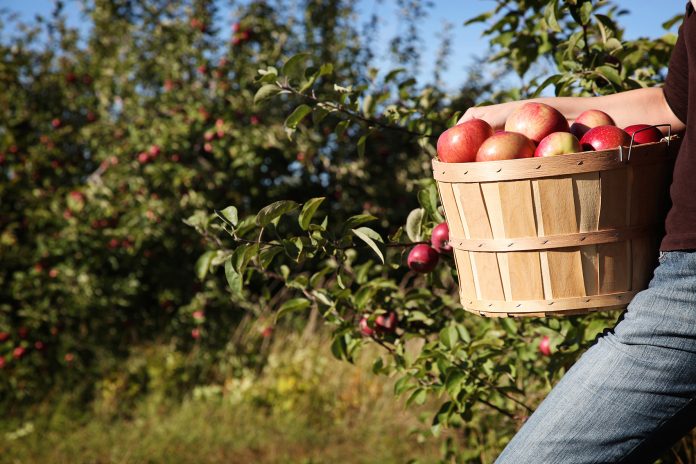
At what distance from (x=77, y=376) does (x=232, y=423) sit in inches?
48.7

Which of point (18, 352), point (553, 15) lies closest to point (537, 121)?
point (553, 15)

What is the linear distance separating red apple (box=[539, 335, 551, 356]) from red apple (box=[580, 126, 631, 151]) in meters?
0.89

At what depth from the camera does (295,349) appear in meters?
4.49

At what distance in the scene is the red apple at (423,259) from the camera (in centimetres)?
175

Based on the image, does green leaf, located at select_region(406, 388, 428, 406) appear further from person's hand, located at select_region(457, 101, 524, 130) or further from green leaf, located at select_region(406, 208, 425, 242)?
person's hand, located at select_region(457, 101, 524, 130)

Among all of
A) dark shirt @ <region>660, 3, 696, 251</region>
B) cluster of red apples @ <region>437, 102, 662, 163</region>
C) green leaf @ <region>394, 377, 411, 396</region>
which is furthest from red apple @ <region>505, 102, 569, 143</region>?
green leaf @ <region>394, 377, 411, 396</region>

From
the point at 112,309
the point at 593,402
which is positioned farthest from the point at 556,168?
the point at 112,309

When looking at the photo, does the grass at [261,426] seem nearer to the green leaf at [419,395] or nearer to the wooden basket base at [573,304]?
the green leaf at [419,395]

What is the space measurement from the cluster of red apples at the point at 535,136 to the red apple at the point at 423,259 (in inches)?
16.7

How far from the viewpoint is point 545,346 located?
2.03m

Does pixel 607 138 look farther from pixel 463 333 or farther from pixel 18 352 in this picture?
pixel 18 352

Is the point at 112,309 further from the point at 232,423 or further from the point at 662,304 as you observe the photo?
the point at 662,304

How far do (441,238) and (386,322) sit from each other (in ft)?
1.10

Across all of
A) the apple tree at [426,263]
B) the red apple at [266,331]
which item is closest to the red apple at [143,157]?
the red apple at [266,331]
